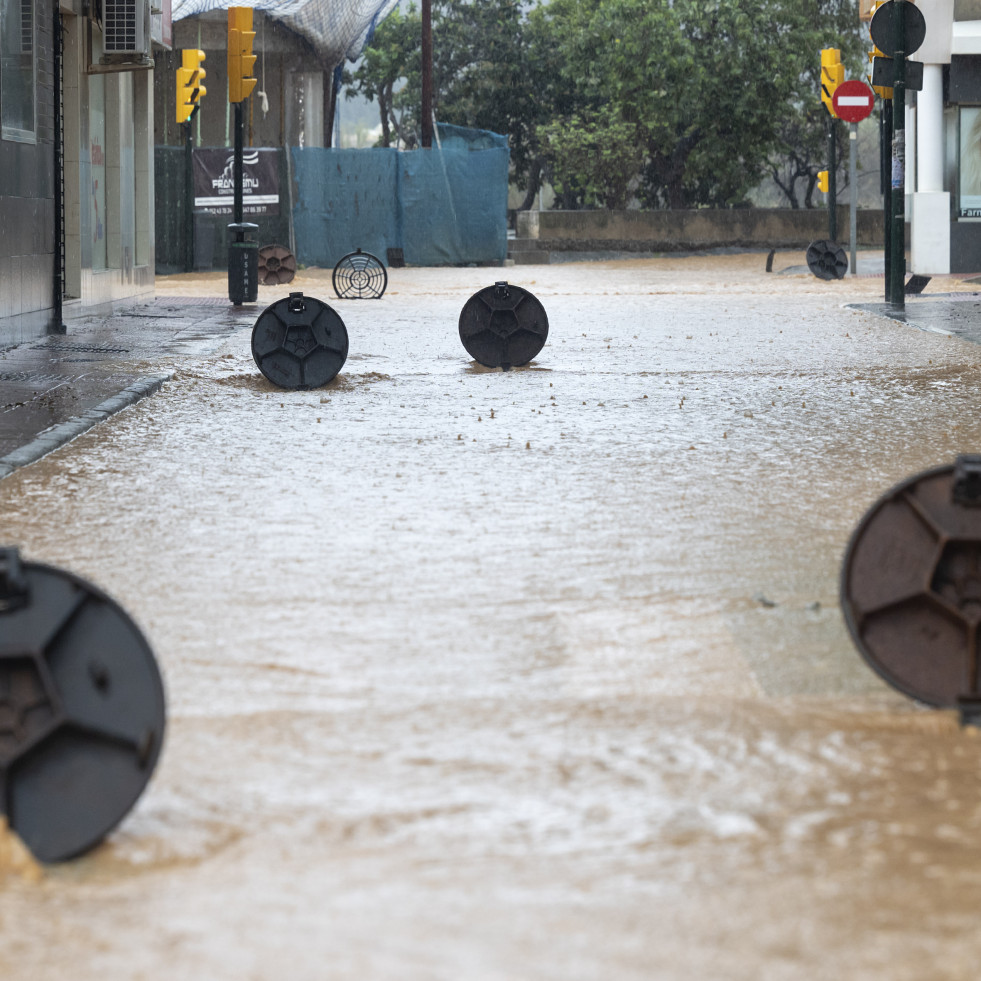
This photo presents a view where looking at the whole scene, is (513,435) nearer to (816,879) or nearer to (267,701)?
(267,701)

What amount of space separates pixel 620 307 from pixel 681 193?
24.6 metres

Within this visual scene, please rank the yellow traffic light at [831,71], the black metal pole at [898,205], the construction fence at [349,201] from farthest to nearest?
1. the construction fence at [349,201]
2. the yellow traffic light at [831,71]
3. the black metal pole at [898,205]

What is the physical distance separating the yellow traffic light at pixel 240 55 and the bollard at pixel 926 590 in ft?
54.2

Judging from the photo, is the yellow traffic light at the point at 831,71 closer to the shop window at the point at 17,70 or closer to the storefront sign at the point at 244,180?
the storefront sign at the point at 244,180

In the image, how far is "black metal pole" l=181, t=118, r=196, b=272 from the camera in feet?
102

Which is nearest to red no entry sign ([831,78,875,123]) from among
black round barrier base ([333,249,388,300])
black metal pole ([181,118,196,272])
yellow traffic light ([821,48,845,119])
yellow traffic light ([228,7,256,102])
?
yellow traffic light ([821,48,845,119])

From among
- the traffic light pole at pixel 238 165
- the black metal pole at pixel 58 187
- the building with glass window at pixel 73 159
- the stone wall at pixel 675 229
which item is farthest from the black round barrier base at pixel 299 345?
the stone wall at pixel 675 229

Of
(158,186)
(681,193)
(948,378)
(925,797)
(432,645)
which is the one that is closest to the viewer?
(925,797)

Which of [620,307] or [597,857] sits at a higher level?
[620,307]

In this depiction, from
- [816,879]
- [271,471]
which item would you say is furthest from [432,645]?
[271,471]

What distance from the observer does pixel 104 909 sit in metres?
2.73

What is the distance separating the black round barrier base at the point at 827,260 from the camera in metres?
27.1

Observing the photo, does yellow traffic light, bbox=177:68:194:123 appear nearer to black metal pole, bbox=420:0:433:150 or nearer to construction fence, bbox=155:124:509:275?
construction fence, bbox=155:124:509:275

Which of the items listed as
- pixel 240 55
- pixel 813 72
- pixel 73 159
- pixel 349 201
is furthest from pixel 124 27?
pixel 813 72
